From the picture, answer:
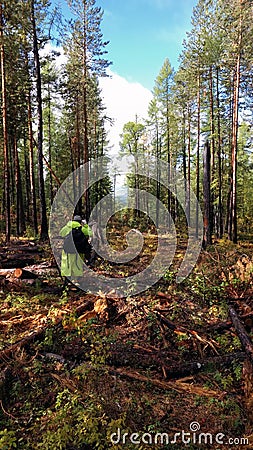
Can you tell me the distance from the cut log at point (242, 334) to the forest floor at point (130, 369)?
0.06m

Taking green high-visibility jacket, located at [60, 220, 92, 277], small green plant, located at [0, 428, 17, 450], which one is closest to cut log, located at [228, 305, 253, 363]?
small green plant, located at [0, 428, 17, 450]

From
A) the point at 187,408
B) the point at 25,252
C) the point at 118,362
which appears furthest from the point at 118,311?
the point at 25,252

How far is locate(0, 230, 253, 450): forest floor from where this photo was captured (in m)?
3.52

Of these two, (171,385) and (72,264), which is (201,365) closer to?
(171,385)

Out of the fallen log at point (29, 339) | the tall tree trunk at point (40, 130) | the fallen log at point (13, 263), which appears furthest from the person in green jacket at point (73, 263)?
the tall tree trunk at point (40, 130)

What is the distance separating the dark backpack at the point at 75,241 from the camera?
818cm

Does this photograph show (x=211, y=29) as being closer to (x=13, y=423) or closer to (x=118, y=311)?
(x=118, y=311)

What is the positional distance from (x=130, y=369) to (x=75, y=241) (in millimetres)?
4231

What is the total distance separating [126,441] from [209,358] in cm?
217

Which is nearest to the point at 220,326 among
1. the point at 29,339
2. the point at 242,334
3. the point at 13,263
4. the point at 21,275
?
the point at 242,334

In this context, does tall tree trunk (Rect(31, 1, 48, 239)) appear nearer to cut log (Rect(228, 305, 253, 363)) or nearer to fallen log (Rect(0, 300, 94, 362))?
fallen log (Rect(0, 300, 94, 362))

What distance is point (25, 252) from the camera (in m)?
13.0

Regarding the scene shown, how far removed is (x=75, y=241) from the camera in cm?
830

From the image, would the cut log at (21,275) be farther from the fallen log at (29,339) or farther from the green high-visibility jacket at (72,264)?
the fallen log at (29,339)
